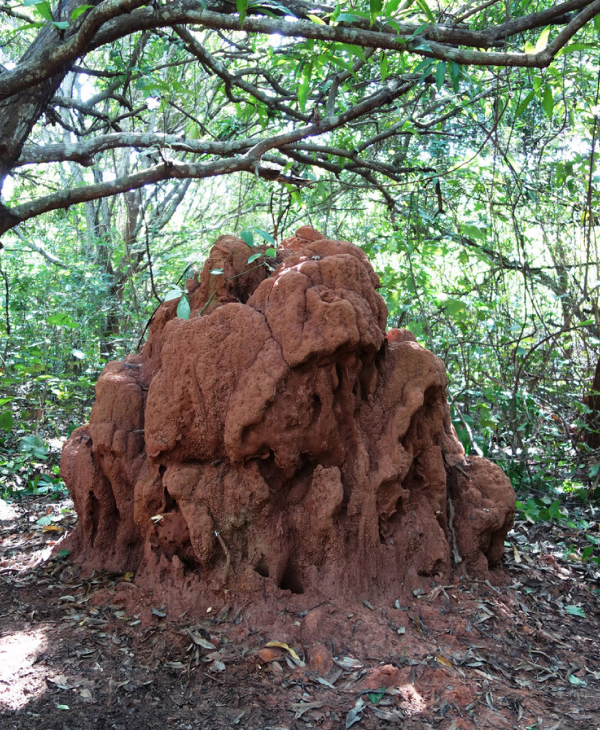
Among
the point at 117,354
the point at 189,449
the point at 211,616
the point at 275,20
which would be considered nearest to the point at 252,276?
the point at 189,449

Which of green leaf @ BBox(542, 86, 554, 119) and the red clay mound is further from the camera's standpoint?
the red clay mound

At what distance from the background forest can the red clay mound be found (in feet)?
1.54

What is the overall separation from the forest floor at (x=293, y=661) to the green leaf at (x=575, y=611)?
1cm

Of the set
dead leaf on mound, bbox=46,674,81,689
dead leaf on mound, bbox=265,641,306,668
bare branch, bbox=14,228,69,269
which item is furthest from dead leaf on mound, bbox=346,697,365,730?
bare branch, bbox=14,228,69,269

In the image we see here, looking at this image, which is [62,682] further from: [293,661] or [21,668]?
[293,661]

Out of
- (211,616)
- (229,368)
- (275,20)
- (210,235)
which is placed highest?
(210,235)

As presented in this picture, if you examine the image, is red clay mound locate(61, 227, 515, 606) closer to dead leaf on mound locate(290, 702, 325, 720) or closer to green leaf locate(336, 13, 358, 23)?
dead leaf on mound locate(290, 702, 325, 720)

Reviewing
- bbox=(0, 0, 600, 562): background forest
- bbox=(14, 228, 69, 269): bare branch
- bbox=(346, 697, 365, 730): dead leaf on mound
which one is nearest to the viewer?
bbox=(346, 697, 365, 730): dead leaf on mound

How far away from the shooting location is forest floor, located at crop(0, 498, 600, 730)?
2668 mm

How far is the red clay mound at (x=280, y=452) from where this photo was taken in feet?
11.0

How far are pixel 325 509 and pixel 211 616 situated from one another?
2.73 ft

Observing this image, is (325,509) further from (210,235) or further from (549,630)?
(210,235)

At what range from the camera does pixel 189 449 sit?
3.49 m

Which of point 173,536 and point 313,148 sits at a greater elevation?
point 313,148
